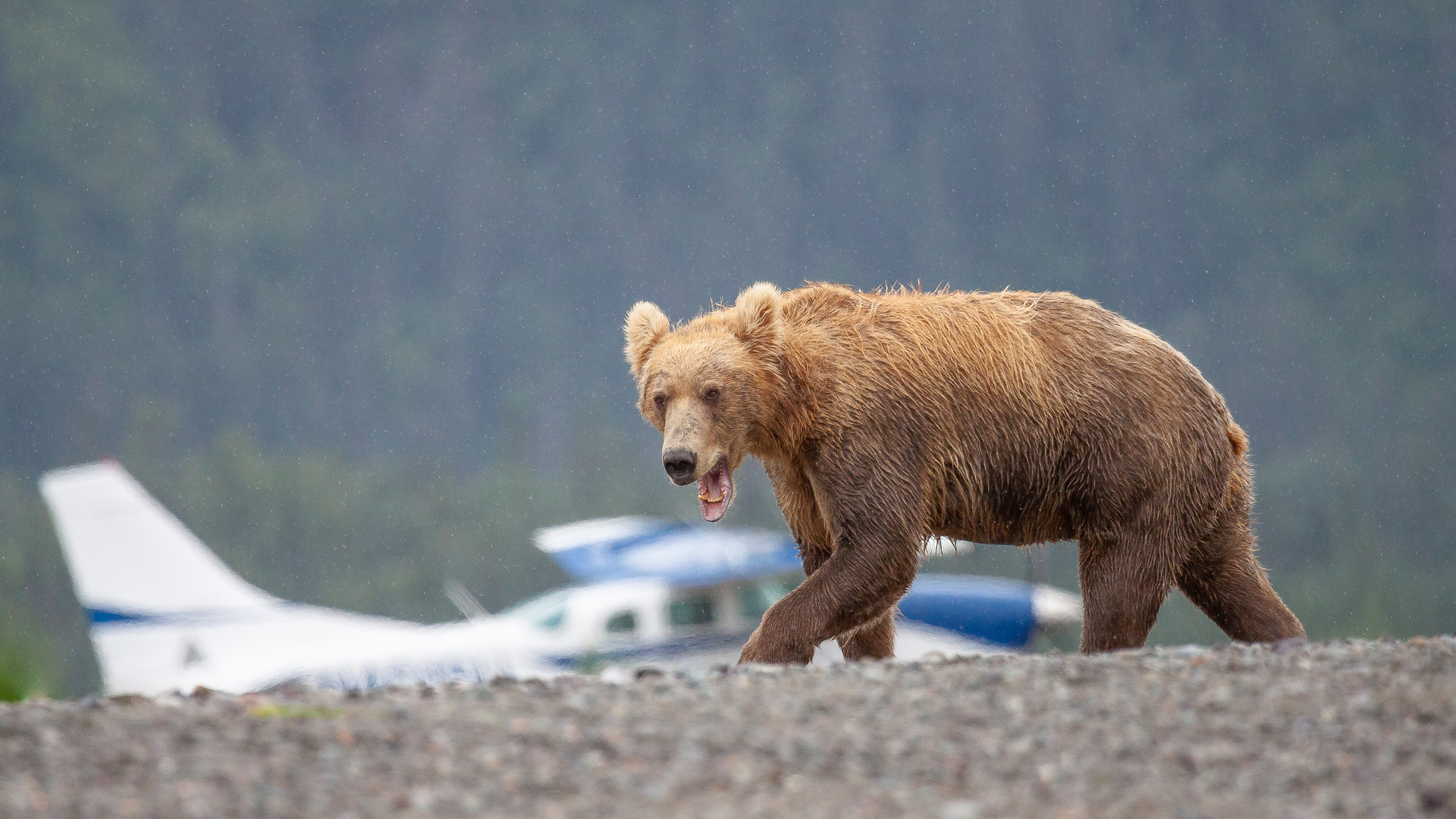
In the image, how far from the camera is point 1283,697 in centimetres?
413

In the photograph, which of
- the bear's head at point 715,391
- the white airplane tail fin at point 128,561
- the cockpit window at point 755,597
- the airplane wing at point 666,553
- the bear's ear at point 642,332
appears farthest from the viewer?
the white airplane tail fin at point 128,561

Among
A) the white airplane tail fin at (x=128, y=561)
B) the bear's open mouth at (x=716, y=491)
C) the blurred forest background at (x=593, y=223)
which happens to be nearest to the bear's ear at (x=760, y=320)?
the bear's open mouth at (x=716, y=491)

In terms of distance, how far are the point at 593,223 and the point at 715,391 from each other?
134 meters

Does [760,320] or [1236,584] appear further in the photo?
[1236,584]

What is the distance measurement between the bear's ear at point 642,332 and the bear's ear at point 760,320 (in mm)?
389

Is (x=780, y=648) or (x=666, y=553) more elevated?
(x=666, y=553)

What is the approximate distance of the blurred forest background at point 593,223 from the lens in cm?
9600

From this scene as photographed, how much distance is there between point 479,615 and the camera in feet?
75.3

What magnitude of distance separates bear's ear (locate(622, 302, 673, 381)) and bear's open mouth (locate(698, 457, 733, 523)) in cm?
61

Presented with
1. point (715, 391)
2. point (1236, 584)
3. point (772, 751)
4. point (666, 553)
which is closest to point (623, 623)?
point (666, 553)

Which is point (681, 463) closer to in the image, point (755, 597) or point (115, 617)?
point (755, 597)

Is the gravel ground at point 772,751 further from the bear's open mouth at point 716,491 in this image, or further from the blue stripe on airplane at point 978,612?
the blue stripe on airplane at point 978,612

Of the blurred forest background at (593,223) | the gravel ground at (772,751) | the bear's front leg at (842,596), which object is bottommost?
the gravel ground at (772,751)

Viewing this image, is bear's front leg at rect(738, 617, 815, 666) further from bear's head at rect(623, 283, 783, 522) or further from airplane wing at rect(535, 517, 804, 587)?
airplane wing at rect(535, 517, 804, 587)
